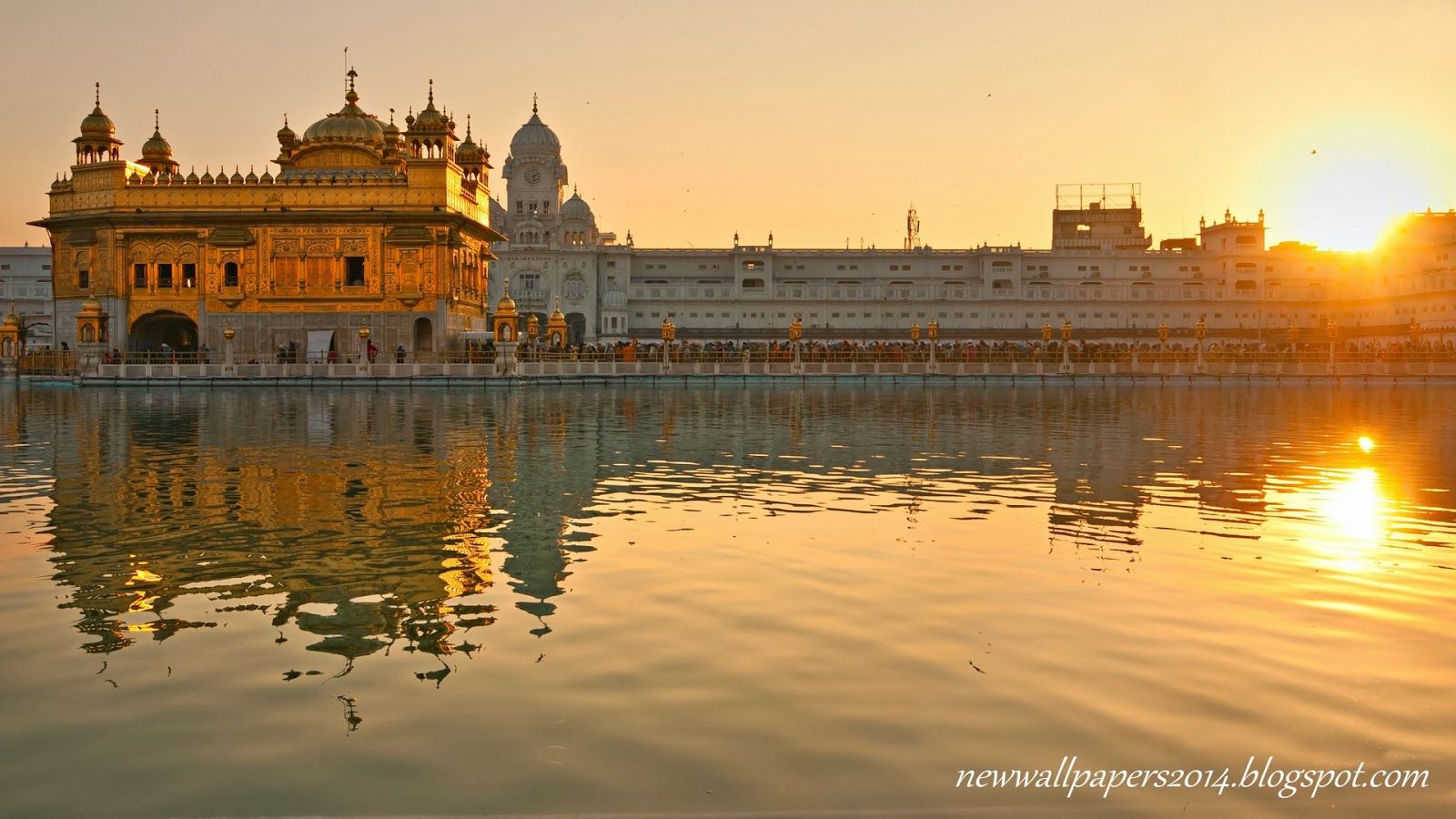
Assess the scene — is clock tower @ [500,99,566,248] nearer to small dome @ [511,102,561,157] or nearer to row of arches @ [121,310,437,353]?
small dome @ [511,102,561,157]

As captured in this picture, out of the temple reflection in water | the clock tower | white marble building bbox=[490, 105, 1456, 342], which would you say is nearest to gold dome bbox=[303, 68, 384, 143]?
the temple reflection in water

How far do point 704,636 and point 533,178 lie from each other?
3873 inches

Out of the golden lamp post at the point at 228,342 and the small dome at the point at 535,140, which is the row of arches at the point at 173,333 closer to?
the golden lamp post at the point at 228,342

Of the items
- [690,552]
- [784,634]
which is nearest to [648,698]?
[784,634]

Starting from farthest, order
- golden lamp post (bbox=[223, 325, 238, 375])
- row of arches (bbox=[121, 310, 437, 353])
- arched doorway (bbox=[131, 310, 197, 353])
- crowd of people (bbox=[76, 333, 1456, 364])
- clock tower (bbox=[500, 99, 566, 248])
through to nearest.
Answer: clock tower (bbox=[500, 99, 566, 248]), arched doorway (bbox=[131, 310, 197, 353]), row of arches (bbox=[121, 310, 437, 353]), crowd of people (bbox=[76, 333, 1456, 364]), golden lamp post (bbox=[223, 325, 238, 375])

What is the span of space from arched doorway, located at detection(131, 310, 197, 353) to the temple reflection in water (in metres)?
21.0

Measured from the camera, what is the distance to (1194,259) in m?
98.9

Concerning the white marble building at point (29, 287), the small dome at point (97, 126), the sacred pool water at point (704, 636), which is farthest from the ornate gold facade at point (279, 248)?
the white marble building at point (29, 287)

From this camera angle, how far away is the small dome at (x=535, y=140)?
103m

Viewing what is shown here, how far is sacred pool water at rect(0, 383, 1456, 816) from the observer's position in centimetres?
517

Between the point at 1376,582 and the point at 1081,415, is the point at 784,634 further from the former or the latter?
the point at 1081,415

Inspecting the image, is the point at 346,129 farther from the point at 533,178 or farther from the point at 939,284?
the point at 939,284

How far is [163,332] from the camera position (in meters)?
55.7

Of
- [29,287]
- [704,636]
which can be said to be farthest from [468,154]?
[704,636]
